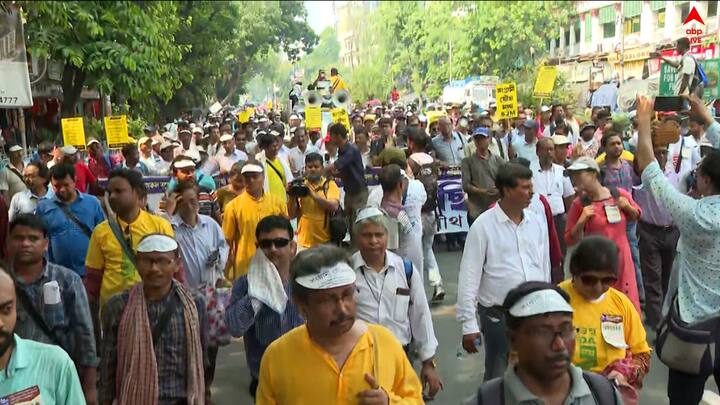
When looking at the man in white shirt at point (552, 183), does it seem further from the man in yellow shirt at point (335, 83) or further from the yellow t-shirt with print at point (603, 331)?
the man in yellow shirt at point (335, 83)

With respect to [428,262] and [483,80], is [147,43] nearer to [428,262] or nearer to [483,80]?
[428,262]

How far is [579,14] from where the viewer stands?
48.9 meters

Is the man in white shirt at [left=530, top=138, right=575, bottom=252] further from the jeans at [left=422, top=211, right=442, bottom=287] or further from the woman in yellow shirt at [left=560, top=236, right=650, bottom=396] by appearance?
the woman in yellow shirt at [left=560, top=236, right=650, bottom=396]

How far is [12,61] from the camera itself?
700cm

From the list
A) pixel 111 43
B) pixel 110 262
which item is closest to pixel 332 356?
pixel 110 262

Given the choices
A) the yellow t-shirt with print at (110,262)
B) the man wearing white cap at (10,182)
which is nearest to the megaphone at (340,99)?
the man wearing white cap at (10,182)

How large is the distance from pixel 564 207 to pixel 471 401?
6.18 m

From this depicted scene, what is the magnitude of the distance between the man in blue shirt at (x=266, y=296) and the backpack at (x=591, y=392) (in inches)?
75.8

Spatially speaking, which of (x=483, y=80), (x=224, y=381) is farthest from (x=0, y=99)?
(x=483, y=80)

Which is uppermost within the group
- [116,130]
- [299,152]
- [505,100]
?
[505,100]

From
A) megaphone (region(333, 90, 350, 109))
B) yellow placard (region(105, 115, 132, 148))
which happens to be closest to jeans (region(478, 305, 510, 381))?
yellow placard (region(105, 115, 132, 148))

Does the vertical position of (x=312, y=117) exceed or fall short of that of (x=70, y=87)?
it falls short

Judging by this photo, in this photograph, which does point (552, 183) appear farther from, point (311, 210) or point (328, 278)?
point (328, 278)

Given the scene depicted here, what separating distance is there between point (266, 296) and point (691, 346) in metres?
2.30
